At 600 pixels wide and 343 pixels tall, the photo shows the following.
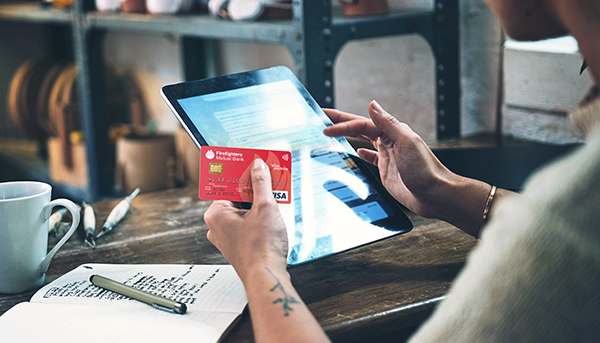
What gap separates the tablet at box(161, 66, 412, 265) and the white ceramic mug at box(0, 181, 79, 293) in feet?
Answer: 0.69

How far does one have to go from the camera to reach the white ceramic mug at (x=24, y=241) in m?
0.70

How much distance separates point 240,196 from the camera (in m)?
0.70

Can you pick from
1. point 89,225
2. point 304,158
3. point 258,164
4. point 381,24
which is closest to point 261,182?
point 258,164

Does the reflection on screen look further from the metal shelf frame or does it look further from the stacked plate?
the stacked plate

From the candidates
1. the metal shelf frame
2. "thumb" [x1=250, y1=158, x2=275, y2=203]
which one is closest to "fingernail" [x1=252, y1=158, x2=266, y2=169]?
"thumb" [x1=250, y1=158, x2=275, y2=203]

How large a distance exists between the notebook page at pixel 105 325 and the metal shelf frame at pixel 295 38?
2.45ft

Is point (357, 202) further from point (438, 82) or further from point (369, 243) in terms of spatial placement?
point (438, 82)

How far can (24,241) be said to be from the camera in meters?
0.72

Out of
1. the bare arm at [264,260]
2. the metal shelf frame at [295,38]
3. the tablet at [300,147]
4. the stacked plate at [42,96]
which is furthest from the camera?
the stacked plate at [42,96]

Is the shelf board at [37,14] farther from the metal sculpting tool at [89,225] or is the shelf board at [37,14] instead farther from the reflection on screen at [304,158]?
the reflection on screen at [304,158]

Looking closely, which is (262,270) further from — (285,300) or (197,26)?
(197,26)

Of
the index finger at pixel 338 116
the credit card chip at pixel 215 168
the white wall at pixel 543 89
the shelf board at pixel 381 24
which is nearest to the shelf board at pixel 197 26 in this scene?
the shelf board at pixel 381 24

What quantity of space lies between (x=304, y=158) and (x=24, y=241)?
37 centimetres

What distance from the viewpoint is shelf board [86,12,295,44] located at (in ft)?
4.53
